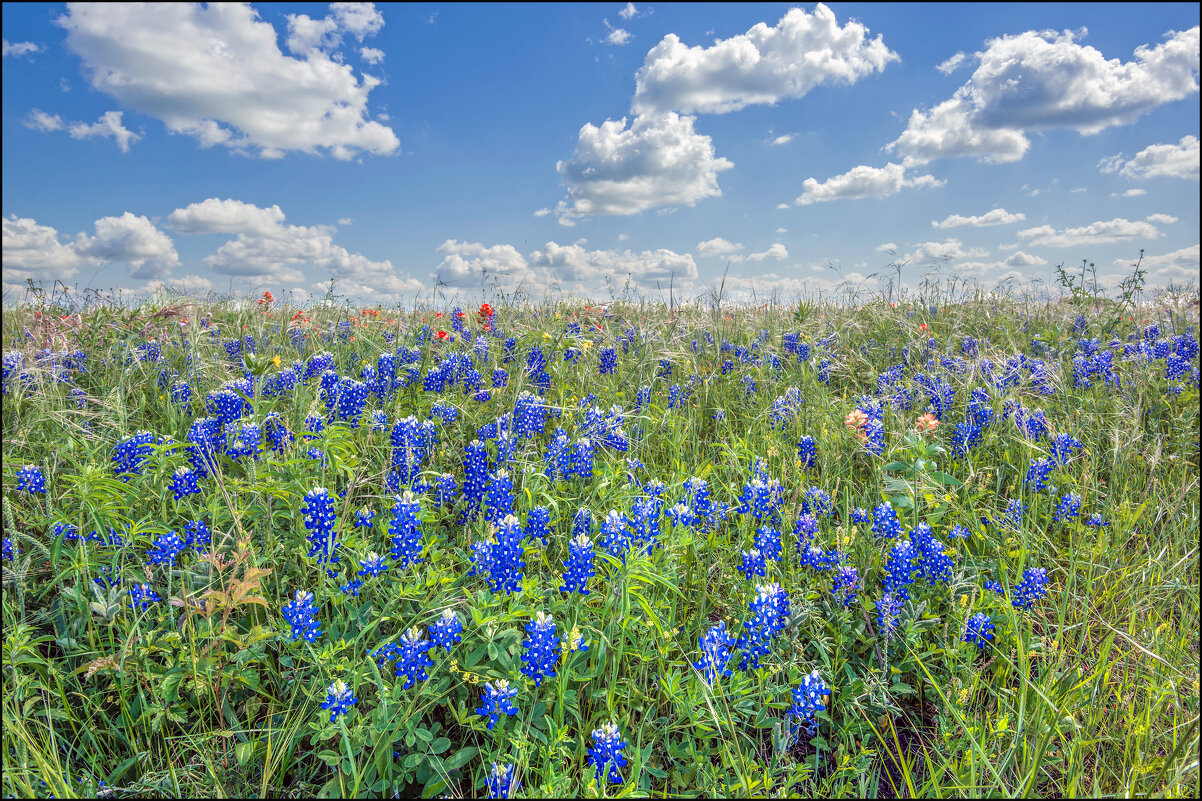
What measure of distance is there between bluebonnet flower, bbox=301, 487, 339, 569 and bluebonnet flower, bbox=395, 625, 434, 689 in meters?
0.54

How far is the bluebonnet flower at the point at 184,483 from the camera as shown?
2.56m

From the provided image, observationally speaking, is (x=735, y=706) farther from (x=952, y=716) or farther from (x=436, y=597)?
(x=436, y=597)

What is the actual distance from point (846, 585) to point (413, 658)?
1.67m

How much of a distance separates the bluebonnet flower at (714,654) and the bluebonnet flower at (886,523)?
1.02 meters

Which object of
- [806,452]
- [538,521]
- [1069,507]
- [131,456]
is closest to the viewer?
[538,521]

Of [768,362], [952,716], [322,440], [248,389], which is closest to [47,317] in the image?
[248,389]

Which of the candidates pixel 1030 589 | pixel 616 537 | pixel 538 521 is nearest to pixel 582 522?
pixel 538 521

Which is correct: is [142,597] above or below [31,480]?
below

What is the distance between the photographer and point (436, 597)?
2.07 m

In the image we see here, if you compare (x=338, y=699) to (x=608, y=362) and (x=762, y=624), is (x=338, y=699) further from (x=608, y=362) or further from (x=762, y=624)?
(x=608, y=362)

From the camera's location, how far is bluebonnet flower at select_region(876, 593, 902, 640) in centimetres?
221

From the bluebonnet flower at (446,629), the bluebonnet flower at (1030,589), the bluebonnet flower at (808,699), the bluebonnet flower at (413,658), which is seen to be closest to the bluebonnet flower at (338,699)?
the bluebonnet flower at (413,658)

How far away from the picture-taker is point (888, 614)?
2.22 metres

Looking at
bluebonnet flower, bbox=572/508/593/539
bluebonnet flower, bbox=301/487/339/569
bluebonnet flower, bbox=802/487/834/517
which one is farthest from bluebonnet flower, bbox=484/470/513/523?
bluebonnet flower, bbox=802/487/834/517
